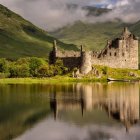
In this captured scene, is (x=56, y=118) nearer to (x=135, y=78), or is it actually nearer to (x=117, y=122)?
(x=117, y=122)

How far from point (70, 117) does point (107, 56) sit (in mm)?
76032

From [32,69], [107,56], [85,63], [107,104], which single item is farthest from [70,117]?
[32,69]

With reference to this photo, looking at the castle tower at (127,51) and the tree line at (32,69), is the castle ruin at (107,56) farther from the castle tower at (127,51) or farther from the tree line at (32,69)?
the tree line at (32,69)

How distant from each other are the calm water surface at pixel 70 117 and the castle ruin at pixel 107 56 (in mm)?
48758

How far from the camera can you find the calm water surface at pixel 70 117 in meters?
34.5

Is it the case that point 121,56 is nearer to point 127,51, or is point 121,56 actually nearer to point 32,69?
point 127,51

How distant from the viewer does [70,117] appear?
43531 mm

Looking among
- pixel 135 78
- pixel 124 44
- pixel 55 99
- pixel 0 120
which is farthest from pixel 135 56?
pixel 0 120

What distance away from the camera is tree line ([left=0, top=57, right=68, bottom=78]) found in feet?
370

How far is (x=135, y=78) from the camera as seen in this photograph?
11106 centimetres

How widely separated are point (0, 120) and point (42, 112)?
7.44m

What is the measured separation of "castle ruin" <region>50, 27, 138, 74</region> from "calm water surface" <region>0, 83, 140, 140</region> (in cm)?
4876

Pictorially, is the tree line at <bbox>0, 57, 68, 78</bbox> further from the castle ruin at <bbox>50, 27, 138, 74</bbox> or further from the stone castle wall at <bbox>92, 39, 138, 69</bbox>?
the stone castle wall at <bbox>92, 39, 138, 69</bbox>


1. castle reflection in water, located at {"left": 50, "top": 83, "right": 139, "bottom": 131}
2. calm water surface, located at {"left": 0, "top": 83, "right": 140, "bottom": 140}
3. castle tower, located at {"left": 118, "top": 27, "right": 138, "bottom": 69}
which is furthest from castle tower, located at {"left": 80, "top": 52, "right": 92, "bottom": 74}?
calm water surface, located at {"left": 0, "top": 83, "right": 140, "bottom": 140}
